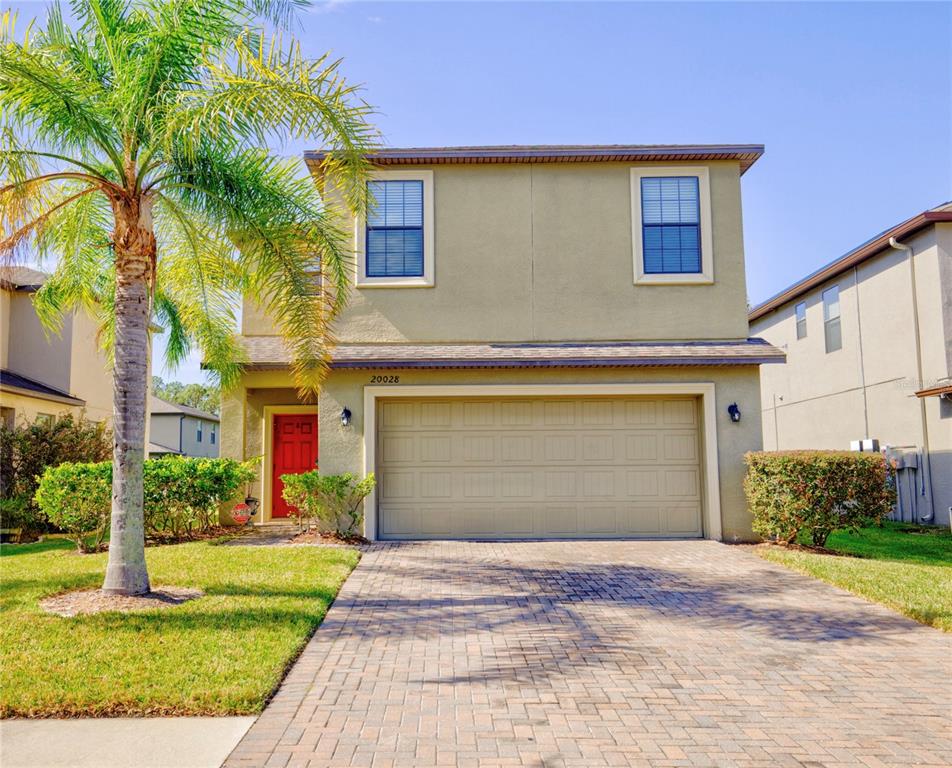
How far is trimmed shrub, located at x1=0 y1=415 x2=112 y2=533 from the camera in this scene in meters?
13.4

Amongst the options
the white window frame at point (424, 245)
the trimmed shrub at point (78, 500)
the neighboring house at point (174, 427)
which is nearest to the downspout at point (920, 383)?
the white window frame at point (424, 245)

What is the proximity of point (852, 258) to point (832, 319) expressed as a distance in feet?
7.23

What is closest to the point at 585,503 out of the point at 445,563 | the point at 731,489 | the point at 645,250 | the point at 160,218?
the point at 731,489

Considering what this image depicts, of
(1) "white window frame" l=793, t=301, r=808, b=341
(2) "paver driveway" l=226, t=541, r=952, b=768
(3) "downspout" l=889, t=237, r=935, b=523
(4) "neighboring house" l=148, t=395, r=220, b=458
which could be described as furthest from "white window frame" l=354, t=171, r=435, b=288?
(4) "neighboring house" l=148, t=395, r=220, b=458

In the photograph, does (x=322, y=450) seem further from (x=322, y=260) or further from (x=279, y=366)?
(x=322, y=260)

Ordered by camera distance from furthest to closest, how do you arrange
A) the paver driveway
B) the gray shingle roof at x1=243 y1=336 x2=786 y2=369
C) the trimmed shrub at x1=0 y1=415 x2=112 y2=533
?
the trimmed shrub at x1=0 y1=415 x2=112 y2=533 → the gray shingle roof at x1=243 y1=336 x2=786 y2=369 → the paver driveway

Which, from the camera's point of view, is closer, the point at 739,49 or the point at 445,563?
the point at 445,563

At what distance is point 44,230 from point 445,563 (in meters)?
6.67

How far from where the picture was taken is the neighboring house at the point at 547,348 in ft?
39.5

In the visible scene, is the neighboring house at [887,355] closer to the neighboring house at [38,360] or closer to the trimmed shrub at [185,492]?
the trimmed shrub at [185,492]

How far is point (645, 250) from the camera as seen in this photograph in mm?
12609

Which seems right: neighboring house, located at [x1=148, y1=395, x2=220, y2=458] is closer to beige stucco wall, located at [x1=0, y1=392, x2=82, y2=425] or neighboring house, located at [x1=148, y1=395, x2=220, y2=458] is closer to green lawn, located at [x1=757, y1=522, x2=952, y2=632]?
beige stucco wall, located at [x1=0, y1=392, x2=82, y2=425]

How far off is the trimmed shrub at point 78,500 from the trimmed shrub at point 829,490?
10.2 meters

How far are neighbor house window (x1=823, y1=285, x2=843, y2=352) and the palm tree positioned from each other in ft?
48.0
